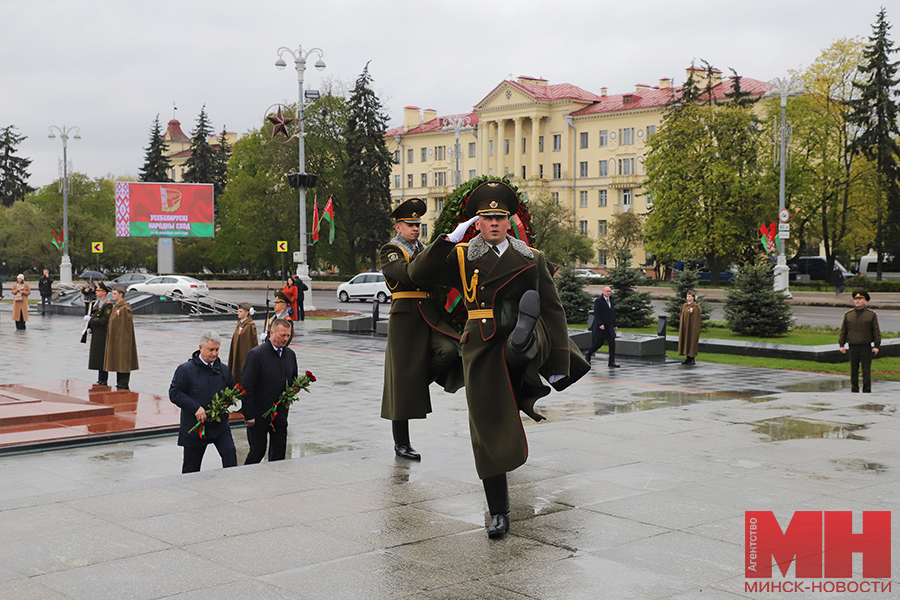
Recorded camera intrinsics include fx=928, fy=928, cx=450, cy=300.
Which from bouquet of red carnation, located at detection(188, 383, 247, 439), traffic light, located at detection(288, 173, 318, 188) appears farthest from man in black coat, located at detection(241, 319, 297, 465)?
traffic light, located at detection(288, 173, 318, 188)

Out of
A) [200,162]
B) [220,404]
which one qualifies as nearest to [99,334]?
[220,404]

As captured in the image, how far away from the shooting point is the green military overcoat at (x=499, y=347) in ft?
18.6

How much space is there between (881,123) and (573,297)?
35152 millimetres

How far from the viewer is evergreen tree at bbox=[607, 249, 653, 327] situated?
26969mm

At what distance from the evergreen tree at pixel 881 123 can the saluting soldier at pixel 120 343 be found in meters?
49.0

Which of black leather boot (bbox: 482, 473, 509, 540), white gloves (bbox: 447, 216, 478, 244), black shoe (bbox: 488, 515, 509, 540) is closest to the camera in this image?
black shoe (bbox: 488, 515, 509, 540)

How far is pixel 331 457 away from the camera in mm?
8102

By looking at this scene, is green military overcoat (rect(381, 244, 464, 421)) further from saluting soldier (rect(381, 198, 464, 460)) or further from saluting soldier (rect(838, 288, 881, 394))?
saluting soldier (rect(838, 288, 881, 394))

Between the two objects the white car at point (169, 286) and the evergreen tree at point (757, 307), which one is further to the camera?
the white car at point (169, 286)

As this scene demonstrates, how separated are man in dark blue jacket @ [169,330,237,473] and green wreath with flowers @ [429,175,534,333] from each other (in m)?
1.96

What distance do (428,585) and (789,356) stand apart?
671 inches

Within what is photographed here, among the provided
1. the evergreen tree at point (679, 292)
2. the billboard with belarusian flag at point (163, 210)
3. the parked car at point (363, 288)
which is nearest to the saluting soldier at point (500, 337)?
the evergreen tree at point (679, 292)

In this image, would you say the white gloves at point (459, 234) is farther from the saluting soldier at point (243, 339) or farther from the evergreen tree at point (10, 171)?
the evergreen tree at point (10, 171)

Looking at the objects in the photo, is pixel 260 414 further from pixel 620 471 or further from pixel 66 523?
pixel 620 471
